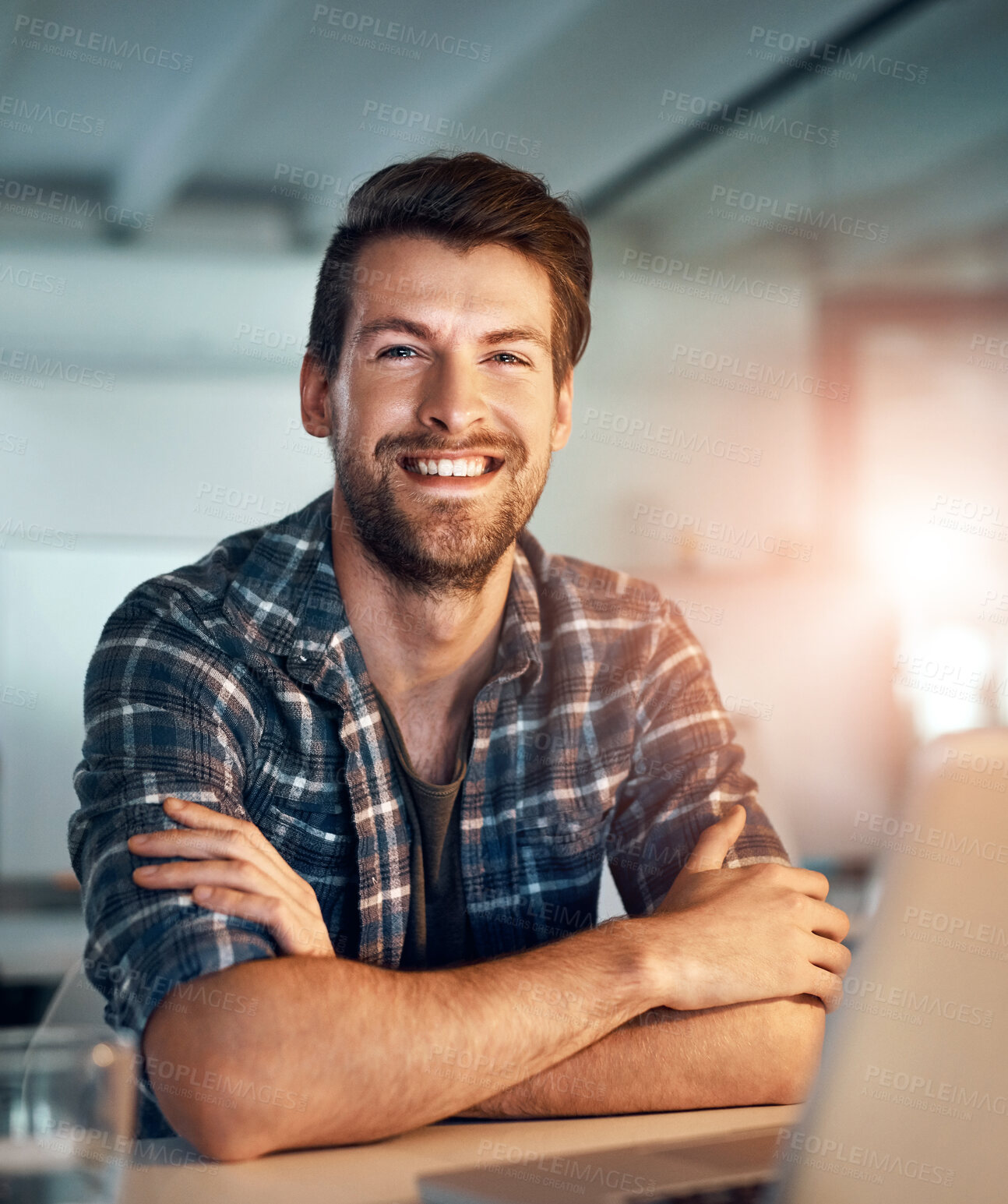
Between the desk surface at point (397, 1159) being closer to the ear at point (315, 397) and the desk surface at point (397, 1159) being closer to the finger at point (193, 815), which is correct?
the finger at point (193, 815)

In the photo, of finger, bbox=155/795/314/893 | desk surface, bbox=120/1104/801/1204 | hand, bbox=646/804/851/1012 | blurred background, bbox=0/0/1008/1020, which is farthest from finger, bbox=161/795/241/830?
Answer: blurred background, bbox=0/0/1008/1020

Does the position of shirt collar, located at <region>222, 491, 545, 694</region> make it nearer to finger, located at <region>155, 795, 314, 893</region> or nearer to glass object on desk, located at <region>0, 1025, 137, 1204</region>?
finger, located at <region>155, 795, 314, 893</region>

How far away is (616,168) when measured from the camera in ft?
13.4

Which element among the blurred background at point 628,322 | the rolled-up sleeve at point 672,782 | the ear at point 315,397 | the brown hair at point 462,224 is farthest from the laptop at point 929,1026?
the blurred background at point 628,322

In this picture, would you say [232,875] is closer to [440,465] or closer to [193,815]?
[193,815]

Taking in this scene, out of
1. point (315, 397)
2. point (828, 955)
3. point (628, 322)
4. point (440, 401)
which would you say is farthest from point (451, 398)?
point (628, 322)

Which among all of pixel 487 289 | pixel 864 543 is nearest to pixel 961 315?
pixel 864 543

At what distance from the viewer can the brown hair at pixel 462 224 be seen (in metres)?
1.44

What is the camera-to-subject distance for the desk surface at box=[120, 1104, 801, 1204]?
2.29 ft

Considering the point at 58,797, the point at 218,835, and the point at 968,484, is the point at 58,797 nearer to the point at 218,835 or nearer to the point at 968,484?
the point at 218,835

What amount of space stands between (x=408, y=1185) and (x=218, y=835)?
1.22ft

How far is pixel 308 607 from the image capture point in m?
1.30

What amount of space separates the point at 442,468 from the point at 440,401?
8 centimetres

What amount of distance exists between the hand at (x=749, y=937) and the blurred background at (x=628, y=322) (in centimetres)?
208
